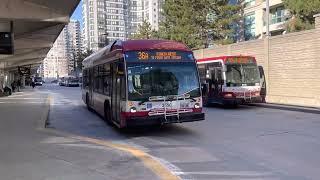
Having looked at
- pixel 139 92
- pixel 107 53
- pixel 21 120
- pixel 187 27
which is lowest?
pixel 21 120

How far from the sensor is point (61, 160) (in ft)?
35.7

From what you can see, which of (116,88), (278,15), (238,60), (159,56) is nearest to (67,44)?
(278,15)

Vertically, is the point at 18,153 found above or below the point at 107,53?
below

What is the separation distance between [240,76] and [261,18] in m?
42.0

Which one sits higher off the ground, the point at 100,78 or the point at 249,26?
the point at 249,26

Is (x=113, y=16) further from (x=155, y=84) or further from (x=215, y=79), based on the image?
(x=155, y=84)

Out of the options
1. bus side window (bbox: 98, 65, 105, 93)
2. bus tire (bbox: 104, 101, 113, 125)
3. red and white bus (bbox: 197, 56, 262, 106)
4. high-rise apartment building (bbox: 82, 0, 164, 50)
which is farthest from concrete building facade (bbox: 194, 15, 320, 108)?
high-rise apartment building (bbox: 82, 0, 164, 50)

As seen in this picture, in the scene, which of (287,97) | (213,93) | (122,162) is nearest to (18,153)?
(122,162)

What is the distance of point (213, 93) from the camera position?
27.4 meters

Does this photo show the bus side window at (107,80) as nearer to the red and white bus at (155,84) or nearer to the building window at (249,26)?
the red and white bus at (155,84)

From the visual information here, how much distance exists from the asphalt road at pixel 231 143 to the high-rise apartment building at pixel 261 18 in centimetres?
4221

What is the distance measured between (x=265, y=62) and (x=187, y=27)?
69.0ft

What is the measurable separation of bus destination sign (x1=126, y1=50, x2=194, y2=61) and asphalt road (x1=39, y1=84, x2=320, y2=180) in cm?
223

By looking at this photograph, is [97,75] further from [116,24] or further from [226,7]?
[116,24]
